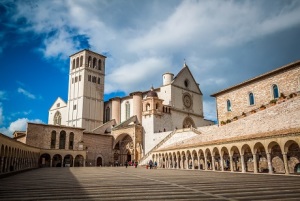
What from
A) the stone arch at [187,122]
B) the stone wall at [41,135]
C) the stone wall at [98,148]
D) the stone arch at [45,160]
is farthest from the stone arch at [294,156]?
the stone arch at [45,160]

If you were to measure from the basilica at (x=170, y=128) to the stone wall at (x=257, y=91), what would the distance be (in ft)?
0.31

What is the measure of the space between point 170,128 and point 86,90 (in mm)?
22949

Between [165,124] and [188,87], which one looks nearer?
[165,124]

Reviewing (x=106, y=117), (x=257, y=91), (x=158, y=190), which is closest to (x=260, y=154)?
(x=257, y=91)

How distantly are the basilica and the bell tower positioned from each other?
24cm

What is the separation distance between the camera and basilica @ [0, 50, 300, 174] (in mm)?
21078

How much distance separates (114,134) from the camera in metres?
52.8

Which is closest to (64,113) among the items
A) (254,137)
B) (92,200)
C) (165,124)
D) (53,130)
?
(53,130)

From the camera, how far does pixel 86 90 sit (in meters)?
61.7

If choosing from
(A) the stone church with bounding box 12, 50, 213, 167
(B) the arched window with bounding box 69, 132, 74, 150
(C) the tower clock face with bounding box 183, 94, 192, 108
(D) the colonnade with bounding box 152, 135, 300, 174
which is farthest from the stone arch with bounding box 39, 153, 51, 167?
(C) the tower clock face with bounding box 183, 94, 192, 108

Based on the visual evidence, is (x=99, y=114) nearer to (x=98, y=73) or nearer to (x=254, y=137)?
(x=98, y=73)

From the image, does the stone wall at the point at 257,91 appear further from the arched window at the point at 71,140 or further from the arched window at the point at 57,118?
the arched window at the point at 57,118

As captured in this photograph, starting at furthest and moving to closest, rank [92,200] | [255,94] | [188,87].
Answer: [188,87]
[255,94]
[92,200]

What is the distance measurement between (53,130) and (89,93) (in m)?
20.5
